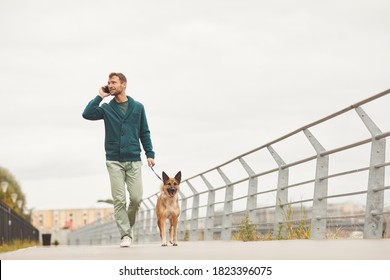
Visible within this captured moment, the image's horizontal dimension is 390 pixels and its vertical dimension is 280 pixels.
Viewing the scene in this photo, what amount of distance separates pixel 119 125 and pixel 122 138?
15cm

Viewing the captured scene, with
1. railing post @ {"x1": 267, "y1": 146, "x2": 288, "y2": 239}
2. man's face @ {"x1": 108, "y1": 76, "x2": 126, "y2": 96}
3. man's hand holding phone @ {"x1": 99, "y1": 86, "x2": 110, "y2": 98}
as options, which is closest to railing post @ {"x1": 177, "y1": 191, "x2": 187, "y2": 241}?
railing post @ {"x1": 267, "y1": 146, "x2": 288, "y2": 239}

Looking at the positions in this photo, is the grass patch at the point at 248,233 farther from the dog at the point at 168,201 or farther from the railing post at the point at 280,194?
the dog at the point at 168,201

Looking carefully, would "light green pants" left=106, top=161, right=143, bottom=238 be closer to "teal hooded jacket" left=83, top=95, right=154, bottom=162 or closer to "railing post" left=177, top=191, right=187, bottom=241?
"teal hooded jacket" left=83, top=95, right=154, bottom=162

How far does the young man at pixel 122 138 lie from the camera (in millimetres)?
9117

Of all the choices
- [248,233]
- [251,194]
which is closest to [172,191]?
[248,233]

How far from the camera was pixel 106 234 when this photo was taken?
35.5 m

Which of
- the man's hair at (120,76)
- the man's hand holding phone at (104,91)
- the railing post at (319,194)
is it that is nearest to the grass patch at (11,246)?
the man's hand holding phone at (104,91)

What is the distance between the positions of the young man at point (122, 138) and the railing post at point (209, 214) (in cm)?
661

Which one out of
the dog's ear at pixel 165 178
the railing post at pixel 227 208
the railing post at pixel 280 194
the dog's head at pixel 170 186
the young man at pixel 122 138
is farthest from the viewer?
the railing post at pixel 227 208

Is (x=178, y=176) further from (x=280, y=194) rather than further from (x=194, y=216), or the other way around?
(x=194, y=216)

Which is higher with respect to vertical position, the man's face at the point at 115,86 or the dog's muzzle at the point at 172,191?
the man's face at the point at 115,86

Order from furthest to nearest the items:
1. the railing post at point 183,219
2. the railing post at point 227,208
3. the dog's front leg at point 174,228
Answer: the railing post at point 183,219 < the railing post at point 227,208 < the dog's front leg at point 174,228
